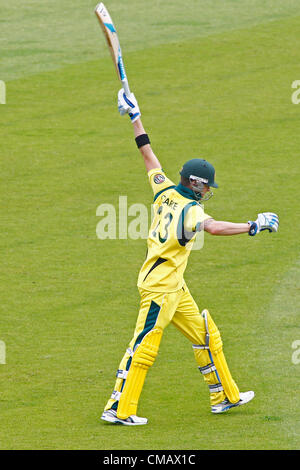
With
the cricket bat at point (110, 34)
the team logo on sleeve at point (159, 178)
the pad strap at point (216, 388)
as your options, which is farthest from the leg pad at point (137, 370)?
the cricket bat at point (110, 34)

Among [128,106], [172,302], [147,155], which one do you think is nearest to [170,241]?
[172,302]

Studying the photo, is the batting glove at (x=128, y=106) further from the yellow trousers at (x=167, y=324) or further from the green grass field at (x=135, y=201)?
the green grass field at (x=135, y=201)

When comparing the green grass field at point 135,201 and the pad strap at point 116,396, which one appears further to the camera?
the green grass field at point 135,201

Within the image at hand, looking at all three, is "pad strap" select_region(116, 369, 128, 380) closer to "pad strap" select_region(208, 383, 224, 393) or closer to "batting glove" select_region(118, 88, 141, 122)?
"pad strap" select_region(208, 383, 224, 393)

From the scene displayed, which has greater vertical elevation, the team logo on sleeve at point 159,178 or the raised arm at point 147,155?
the raised arm at point 147,155

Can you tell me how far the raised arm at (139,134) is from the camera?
959cm

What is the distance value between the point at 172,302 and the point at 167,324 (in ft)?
0.71

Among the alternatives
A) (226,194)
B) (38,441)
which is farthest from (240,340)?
(226,194)

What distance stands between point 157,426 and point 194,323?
3.47 feet

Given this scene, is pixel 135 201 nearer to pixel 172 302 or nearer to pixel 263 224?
pixel 172 302

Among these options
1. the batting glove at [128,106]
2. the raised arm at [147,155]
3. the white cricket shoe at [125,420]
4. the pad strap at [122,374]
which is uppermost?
the batting glove at [128,106]

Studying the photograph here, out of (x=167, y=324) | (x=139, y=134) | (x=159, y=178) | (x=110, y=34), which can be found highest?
(x=110, y=34)

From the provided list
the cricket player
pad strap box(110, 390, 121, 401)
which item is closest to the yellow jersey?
the cricket player

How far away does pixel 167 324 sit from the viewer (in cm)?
895
